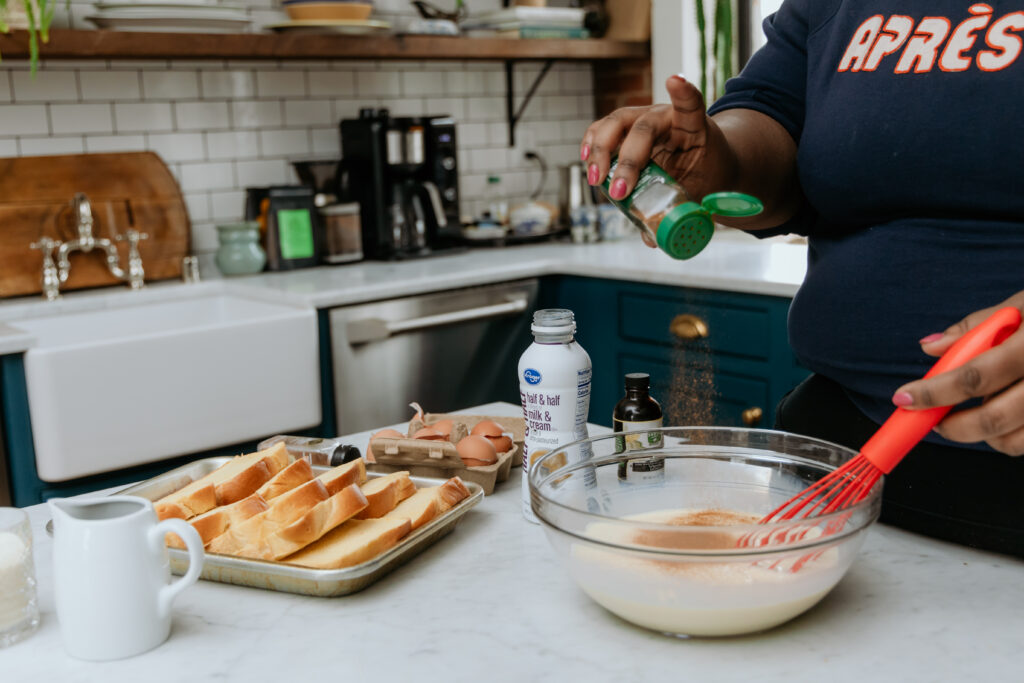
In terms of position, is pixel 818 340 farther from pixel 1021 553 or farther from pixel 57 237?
pixel 57 237

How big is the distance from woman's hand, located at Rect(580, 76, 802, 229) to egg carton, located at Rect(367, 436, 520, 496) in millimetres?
369

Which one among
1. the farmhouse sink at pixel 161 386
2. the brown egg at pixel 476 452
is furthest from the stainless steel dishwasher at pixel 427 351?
the brown egg at pixel 476 452

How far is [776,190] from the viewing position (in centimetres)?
145

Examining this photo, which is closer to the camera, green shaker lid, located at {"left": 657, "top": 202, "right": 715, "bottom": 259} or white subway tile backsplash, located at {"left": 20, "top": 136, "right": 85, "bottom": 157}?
green shaker lid, located at {"left": 657, "top": 202, "right": 715, "bottom": 259}

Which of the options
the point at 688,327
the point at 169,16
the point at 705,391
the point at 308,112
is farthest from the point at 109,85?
the point at 705,391

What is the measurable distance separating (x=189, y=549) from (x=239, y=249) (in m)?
2.33

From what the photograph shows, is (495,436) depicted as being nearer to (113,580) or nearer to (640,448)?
(640,448)

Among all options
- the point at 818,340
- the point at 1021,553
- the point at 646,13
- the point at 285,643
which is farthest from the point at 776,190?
the point at 646,13

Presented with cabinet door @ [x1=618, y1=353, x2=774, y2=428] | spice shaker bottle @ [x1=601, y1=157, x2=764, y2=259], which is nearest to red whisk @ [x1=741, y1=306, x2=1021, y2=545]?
spice shaker bottle @ [x1=601, y1=157, x2=764, y2=259]

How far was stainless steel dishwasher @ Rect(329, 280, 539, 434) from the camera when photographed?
2791 mm

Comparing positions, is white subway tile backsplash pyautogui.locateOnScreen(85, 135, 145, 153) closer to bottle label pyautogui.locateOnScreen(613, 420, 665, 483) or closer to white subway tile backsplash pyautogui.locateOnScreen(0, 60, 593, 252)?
white subway tile backsplash pyautogui.locateOnScreen(0, 60, 593, 252)

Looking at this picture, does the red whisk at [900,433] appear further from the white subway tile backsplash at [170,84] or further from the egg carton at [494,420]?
the white subway tile backsplash at [170,84]

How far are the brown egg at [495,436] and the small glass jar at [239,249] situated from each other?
76.9 inches

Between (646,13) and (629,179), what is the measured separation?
9.49 ft
